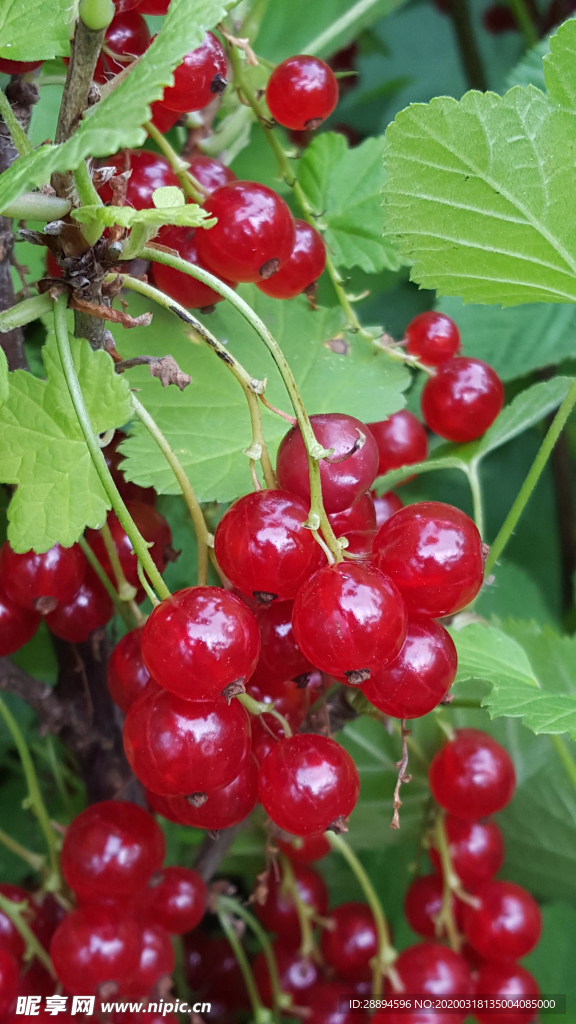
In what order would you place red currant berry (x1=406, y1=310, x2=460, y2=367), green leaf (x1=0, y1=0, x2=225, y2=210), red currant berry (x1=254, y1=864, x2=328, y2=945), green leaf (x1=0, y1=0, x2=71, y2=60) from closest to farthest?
green leaf (x1=0, y1=0, x2=225, y2=210) → green leaf (x1=0, y1=0, x2=71, y2=60) → red currant berry (x1=406, y1=310, x2=460, y2=367) → red currant berry (x1=254, y1=864, x2=328, y2=945)

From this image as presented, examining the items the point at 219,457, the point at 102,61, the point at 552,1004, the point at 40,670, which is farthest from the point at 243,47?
the point at 552,1004

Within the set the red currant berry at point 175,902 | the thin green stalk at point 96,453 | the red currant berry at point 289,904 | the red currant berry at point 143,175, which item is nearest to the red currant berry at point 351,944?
the red currant berry at point 289,904

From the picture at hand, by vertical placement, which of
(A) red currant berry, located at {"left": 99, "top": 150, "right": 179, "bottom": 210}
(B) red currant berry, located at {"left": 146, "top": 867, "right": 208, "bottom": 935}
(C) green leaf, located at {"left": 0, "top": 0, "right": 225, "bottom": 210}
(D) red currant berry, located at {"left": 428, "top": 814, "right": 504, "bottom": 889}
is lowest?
(D) red currant berry, located at {"left": 428, "top": 814, "right": 504, "bottom": 889}

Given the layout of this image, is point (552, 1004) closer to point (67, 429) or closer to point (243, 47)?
point (67, 429)

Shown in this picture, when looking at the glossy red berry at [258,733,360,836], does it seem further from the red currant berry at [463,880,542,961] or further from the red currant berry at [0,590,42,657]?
the red currant berry at [463,880,542,961]

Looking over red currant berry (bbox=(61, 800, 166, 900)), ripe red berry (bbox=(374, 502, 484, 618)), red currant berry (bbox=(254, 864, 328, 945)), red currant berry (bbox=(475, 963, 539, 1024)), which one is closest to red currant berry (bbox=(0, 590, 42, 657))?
red currant berry (bbox=(61, 800, 166, 900))

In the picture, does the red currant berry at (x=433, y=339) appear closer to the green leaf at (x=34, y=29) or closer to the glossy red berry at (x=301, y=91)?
the glossy red berry at (x=301, y=91)
